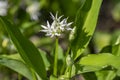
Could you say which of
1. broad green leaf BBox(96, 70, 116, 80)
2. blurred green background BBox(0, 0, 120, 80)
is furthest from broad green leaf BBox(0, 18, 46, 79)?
blurred green background BBox(0, 0, 120, 80)

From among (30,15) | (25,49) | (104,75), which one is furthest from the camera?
(30,15)

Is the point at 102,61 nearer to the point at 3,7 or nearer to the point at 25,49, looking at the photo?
the point at 25,49

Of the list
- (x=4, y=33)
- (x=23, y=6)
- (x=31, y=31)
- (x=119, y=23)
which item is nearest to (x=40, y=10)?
(x=23, y=6)

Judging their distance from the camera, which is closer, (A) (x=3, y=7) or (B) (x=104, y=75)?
(B) (x=104, y=75)

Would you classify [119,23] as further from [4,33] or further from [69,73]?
[69,73]

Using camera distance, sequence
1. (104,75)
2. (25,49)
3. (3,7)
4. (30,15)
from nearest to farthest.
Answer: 1. (25,49)
2. (104,75)
3. (3,7)
4. (30,15)

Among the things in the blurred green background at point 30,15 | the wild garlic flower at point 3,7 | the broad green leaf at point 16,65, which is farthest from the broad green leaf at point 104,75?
the wild garlic flower at point 3,7

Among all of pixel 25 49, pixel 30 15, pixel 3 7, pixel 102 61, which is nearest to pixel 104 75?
pixel 102 61
